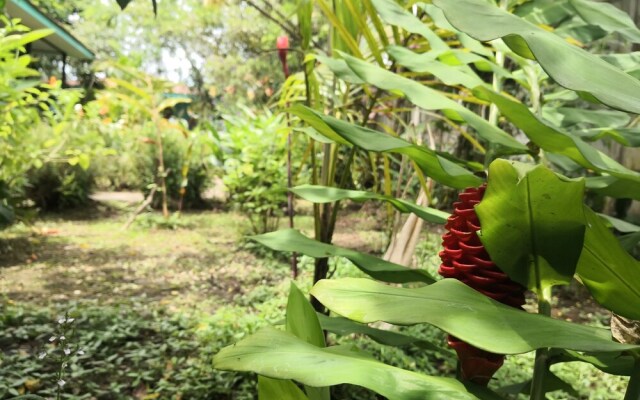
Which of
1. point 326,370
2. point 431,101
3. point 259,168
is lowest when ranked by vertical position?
point 259,168

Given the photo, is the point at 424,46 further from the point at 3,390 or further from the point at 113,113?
the point at 113,113

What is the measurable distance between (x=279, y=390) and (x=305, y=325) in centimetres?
8

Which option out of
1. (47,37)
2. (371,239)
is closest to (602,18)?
(371,239)

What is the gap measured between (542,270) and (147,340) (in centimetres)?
220

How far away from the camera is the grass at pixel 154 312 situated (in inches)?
72.2

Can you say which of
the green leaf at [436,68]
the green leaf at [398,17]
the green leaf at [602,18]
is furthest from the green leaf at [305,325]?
the green leaf at [602,18]

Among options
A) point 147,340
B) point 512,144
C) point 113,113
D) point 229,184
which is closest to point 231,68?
point 113,113

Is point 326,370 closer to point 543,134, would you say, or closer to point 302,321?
point 302,321

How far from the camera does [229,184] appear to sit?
4609 millimetres

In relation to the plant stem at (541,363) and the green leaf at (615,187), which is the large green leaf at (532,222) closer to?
the plant stem at (541,363)

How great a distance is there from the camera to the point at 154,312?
2676 mm

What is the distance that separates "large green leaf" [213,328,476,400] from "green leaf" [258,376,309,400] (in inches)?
4.3

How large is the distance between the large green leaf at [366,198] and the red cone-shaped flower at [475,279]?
24 centimetres

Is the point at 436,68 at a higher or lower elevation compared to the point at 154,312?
higher
